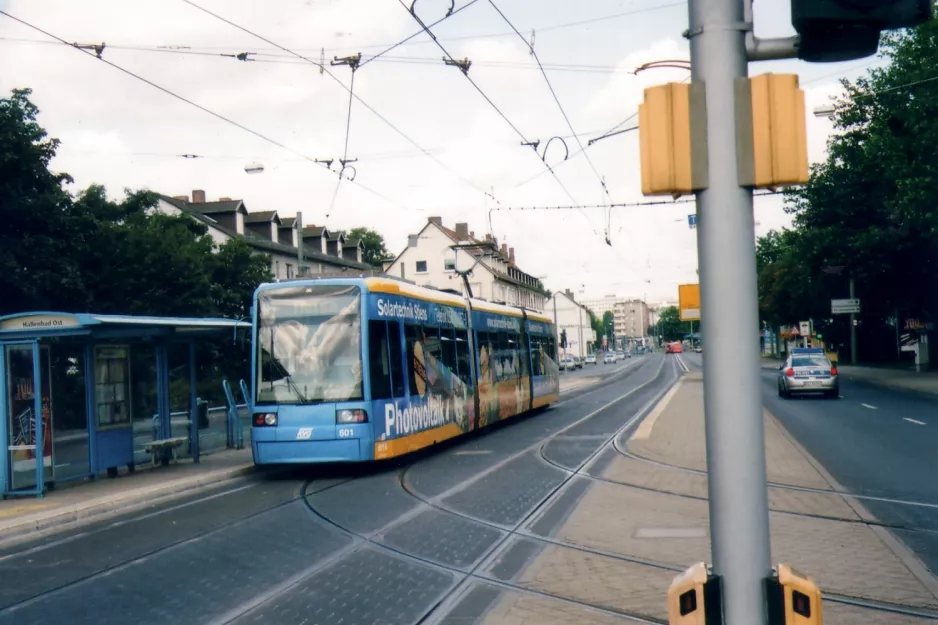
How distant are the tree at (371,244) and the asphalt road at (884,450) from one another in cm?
6649

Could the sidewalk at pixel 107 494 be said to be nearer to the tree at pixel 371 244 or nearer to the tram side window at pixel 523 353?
the tram side window at pixel 523 353

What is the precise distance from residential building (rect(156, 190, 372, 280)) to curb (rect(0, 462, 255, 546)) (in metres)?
40.8

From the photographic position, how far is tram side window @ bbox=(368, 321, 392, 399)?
15.2 metres

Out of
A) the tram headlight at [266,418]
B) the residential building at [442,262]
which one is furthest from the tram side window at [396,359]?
the residential building at [442,262]

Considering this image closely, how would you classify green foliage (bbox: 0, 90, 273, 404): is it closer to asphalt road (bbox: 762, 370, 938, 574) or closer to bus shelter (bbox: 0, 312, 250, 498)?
bus shelter (bbox: 0, 312, 250, 498)

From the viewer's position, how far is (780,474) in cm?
1398

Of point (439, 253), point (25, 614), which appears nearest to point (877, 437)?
point (25, 614)

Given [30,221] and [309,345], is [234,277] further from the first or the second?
[309,345]

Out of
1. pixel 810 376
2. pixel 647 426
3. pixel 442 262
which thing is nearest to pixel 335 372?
pixel 647 426

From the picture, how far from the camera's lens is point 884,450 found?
16.7 m

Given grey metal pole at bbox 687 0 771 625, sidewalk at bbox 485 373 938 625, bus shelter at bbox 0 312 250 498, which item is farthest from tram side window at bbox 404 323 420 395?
grey metal pole at bbox 687 0 771 625

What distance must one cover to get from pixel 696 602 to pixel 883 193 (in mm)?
43250

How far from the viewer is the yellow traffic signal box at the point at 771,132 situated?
3492mm

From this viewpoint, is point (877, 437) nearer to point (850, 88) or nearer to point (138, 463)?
point (138, 463)
